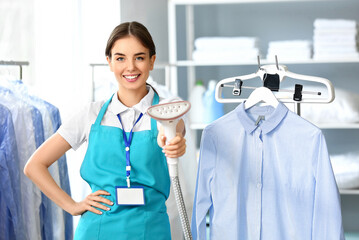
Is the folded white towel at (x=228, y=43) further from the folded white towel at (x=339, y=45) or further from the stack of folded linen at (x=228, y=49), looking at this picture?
the folded white towel at (x=339, y=45)

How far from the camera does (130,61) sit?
162 centimetres

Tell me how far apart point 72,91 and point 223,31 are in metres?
1.49

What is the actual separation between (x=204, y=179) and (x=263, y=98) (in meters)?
0.31

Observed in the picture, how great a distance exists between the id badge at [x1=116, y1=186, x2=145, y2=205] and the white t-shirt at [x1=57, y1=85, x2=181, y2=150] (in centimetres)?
18

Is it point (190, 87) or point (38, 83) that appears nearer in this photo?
point (38, 83)

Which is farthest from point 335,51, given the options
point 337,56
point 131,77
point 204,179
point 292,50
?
point 131,77

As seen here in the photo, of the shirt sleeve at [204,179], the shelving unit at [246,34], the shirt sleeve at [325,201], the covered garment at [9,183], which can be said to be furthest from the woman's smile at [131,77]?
the shelving unit at [246,34]

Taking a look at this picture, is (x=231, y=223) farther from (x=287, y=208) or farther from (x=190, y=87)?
(x=190, y=87)

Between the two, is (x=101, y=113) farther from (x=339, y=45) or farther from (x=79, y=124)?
(x=339, y=45)

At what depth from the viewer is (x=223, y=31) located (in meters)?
4.36

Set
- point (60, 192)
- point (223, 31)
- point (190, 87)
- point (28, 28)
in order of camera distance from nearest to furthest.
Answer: point (60, 192) < point (28, 28) < point (190, 87) < point (223, 31)

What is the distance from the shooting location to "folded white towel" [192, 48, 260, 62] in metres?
3.73

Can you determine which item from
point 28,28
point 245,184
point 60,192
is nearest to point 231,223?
point 245,184

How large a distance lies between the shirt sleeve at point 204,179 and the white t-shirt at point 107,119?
0.17 m
